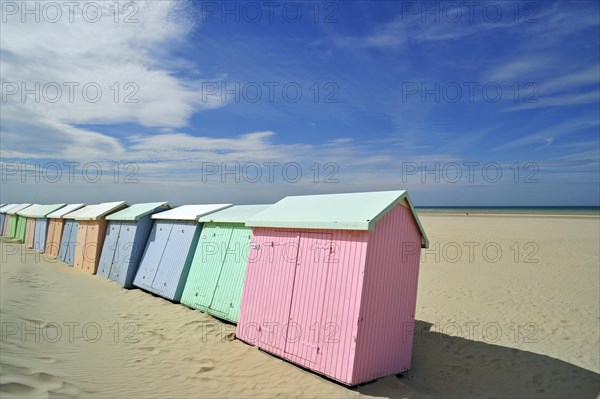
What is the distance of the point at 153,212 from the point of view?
1362 cm

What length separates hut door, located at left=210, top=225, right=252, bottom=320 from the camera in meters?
8.84

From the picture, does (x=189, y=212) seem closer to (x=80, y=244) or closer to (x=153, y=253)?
(x=153, y=253)

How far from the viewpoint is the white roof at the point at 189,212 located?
37.0 ft

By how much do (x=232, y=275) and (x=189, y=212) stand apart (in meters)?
3.66

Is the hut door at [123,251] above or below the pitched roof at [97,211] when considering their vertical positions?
below

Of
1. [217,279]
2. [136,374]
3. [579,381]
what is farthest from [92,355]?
[579,381]

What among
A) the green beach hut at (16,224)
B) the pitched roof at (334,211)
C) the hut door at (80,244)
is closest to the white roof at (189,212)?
the pitched roof at (334,211)

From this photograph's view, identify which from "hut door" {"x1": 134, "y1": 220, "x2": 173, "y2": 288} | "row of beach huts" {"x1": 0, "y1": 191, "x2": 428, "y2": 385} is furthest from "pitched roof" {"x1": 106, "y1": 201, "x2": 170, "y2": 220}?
"row of beach huts" {"x1": 0, "y1": 191, "x2": 428, "y2": 385}

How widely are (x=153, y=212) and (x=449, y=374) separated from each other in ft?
35.5

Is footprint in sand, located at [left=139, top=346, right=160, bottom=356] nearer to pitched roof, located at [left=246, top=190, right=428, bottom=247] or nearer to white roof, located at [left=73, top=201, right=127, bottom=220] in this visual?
pitched roof, located at [left=246, top=190, right=428, bottom=247]

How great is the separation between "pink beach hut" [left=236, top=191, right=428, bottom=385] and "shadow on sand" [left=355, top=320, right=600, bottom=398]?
50 cm

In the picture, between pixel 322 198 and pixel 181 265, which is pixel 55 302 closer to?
pixel 181 265

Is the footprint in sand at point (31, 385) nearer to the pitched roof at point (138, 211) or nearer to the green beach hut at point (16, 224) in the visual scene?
the pitched roof at point (138, 211)

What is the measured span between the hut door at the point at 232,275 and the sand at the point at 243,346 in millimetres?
413
